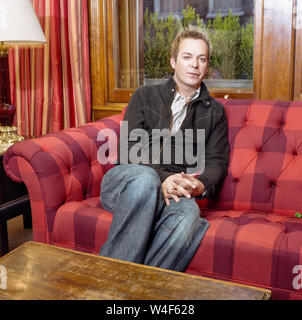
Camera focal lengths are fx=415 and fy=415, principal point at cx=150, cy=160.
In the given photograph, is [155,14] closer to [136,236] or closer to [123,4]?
[123,4]

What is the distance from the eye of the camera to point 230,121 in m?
1.92

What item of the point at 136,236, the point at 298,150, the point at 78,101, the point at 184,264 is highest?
the point at 78,101

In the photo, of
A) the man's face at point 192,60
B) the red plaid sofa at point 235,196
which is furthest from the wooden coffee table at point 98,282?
the man's face at point 192,60

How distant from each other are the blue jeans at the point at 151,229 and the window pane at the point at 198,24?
1065 mm

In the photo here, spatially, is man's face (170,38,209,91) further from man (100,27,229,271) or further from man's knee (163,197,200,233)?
man's knee (163,197,200,233)

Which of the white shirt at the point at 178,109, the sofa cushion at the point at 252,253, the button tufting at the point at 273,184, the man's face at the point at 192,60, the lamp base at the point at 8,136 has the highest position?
the man's face at the point at 192,60

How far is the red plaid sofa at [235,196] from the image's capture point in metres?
1.36

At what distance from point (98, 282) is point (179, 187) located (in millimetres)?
648

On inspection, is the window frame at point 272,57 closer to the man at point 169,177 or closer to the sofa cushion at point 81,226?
the man at point 169,177

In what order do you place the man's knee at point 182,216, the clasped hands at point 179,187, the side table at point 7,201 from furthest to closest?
the side table at point 7,201 → the clasped hands at point 179,187 → the man's knee at point 182,216

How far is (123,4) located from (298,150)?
55.7 inches

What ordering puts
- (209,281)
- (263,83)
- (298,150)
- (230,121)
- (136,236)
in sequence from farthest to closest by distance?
(263,83)
(230,121)
(298,150)
(136,236)
(209,281)

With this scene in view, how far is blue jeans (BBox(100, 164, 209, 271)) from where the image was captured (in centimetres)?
140

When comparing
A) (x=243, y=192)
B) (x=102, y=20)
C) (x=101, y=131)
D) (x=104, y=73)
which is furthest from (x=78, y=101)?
(x=243, y=192)
